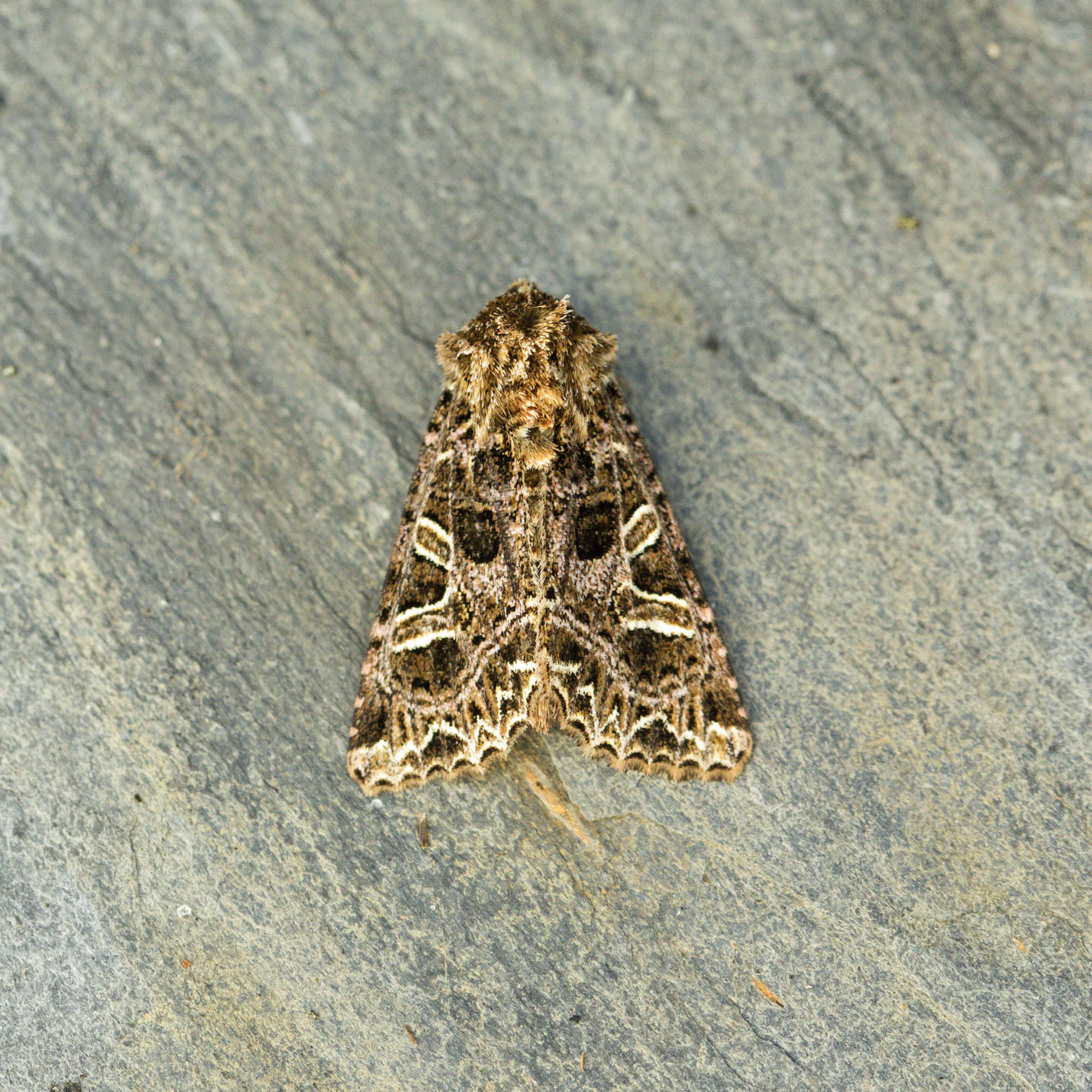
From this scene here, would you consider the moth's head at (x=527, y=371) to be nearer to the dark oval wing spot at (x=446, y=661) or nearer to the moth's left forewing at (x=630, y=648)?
the moth's left forewing at (x=630, y=648)

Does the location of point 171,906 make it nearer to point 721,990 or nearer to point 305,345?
point 721,990

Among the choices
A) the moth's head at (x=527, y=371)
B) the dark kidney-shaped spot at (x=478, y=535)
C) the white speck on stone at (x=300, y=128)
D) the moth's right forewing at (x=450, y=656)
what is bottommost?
the moth's right forewing at (x=450, y=656)

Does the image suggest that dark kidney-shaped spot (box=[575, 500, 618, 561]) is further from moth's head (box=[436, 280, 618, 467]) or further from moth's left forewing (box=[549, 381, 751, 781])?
moth's head (box=[436, 280, 618, 467])

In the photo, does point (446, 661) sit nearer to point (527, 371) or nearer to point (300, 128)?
point (527, 371)

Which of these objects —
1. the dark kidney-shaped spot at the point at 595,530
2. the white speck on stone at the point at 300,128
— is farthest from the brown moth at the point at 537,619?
the white speck on stone at the point at 300,128

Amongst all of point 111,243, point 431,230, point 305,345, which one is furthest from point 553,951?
point 111,243

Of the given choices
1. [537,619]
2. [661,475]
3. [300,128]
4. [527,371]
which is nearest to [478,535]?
[537,619]

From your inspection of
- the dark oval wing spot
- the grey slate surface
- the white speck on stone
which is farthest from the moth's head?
the white speck on stone
